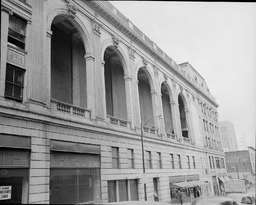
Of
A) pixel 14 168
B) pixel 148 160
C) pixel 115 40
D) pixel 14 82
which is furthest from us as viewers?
pixel 148 160

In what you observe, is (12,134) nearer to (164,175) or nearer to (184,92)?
(164,175)

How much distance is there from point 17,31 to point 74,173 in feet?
35.2

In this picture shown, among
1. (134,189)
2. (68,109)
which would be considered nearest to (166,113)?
(134,189)

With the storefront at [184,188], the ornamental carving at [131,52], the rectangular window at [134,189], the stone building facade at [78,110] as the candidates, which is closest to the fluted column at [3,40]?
the stone building facade at [78,110]

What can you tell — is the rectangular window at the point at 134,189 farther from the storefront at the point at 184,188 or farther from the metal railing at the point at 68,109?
the metal railing at the point at 68,109

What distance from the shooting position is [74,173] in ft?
63.9

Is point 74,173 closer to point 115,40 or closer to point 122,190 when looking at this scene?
point 122,190

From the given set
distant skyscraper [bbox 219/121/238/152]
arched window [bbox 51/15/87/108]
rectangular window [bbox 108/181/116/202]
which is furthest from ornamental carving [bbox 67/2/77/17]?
distant skyscraper [bbox 219/121/238/152]

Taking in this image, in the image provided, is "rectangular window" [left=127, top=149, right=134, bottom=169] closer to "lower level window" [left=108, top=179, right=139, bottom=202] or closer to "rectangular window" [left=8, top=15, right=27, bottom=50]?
"lower level window" [left=108, top=179, right=139, bottom=202]

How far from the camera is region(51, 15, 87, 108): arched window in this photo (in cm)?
2456

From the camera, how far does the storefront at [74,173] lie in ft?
58.0

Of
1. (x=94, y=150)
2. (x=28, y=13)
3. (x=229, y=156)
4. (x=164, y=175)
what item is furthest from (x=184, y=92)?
(x=229, y=156)

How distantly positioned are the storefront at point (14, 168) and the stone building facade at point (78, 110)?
6 cm

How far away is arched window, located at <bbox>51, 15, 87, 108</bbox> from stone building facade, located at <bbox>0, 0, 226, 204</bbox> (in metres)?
0.10
